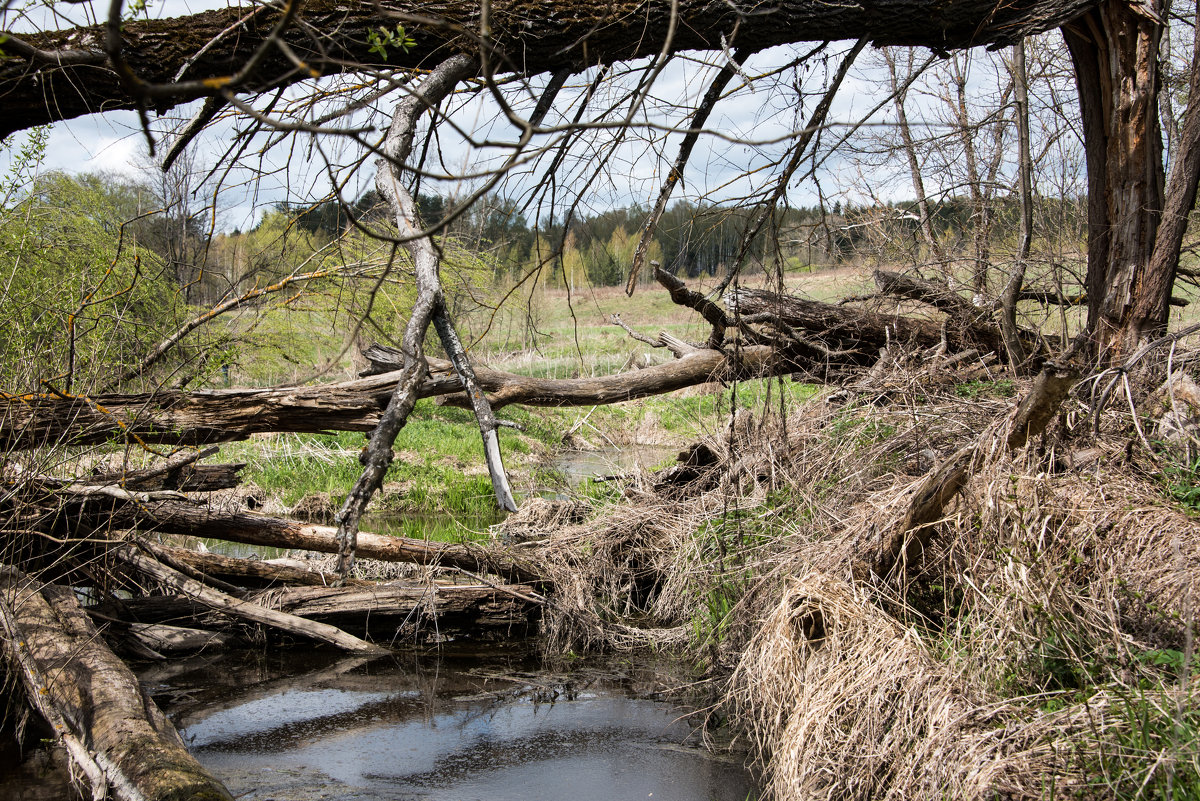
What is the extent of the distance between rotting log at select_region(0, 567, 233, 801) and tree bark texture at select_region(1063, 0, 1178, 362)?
5.59 m

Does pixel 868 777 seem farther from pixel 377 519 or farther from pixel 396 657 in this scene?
pixel 377 519

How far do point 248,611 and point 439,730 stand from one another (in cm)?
200

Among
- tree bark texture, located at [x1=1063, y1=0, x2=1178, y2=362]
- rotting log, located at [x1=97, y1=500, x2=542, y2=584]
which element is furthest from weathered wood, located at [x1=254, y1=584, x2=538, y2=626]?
tree bark texture, located at [x1=1063, y1=0, x2=1178, y2=362]

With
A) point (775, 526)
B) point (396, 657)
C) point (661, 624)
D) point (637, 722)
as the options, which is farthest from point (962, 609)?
point (396, 657)

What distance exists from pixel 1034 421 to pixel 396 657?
4853 mm

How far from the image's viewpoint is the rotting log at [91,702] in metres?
3.43

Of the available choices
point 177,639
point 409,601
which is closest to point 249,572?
point 177,639

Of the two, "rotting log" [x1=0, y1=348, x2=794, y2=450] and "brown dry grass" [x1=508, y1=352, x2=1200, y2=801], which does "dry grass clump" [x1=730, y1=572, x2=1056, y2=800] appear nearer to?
"brown dry grass" [x1=508, y1=352, x2=1200, y2=801]

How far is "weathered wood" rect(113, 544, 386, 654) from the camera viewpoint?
611 centimetres

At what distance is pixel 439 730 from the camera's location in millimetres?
5082

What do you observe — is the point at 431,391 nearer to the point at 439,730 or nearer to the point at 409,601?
the point at 409,601

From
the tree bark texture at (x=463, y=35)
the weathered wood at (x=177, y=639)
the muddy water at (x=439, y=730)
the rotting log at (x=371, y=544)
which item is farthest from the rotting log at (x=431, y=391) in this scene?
the muddy water at (x=439, y=730)

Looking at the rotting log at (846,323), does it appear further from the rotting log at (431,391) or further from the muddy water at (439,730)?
the muddy water at (439,730)

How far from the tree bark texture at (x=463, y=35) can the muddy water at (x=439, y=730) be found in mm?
3510
